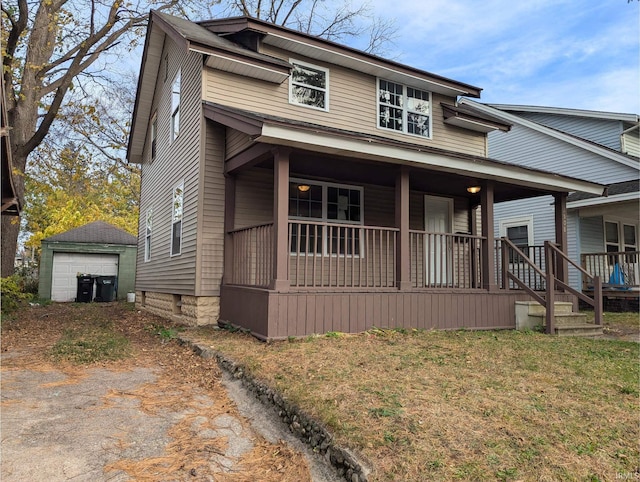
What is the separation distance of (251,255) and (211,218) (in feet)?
4.58

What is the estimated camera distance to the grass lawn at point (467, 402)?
2.58m

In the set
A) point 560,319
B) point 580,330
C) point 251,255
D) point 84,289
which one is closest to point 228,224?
point 251,255

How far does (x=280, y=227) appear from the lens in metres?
6.38

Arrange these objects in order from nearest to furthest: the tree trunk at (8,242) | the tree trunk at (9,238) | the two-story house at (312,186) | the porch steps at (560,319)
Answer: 1. the two-story house at (312,186)
2. the porch steps at (560,319)
3. the tree trunk at (9,238)
4. the tree trunk at (8,242)

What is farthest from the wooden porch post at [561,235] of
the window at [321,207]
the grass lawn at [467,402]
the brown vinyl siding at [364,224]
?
the window at [321,207]

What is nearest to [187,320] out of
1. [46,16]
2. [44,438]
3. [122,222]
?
[44,438]

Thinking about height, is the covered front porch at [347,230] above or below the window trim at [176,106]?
below

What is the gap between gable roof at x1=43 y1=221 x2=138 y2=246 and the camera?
1788 centimetres

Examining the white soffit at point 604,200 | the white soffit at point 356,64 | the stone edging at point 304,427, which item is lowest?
the stone edging at point 304,427

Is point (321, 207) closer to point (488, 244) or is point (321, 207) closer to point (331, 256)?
point (331, 256)

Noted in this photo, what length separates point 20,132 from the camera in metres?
13.5

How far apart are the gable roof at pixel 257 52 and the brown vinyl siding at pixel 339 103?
166 mm

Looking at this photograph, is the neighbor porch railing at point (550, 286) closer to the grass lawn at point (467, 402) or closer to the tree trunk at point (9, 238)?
the grass lawn at point (467, 402)

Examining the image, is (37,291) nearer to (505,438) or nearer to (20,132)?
(20,132)
